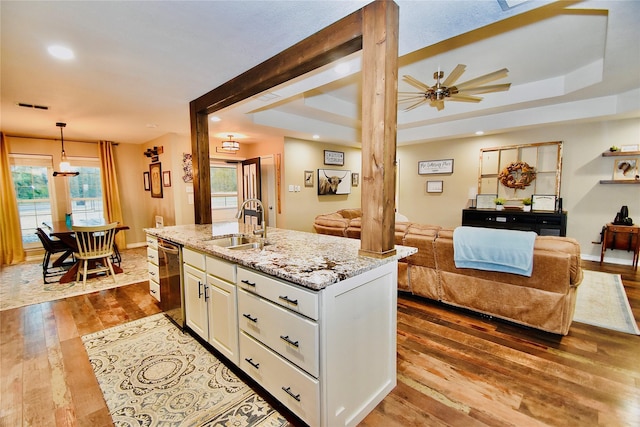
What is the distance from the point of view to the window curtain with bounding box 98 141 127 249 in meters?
6.03

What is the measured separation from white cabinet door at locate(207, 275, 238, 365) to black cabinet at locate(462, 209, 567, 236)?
16.5 feet

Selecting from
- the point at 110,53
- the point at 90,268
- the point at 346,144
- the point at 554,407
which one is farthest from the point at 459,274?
the point at 90,268

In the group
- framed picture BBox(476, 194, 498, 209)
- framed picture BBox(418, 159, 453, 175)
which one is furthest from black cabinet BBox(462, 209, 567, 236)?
framed picture BBox(418, 159, 453, 175)

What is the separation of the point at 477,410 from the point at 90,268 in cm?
521

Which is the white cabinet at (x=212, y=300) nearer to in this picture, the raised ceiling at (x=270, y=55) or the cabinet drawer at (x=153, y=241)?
the cabinet drawer at (x=153, y=241)

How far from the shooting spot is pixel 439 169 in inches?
248

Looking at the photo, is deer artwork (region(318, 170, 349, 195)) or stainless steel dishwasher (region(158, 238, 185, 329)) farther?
deer artwork (region(318, 170, 349, 195))

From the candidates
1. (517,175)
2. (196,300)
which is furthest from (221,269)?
(517,175)

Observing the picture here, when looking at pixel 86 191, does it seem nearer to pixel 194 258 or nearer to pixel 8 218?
pixel 8 218

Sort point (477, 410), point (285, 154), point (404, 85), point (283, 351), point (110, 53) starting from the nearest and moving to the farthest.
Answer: point (283, 351) < point (477, 410) < point (110, 53) < point (404, 85) < point (285, 154)

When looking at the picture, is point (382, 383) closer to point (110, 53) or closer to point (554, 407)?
point (554, 407)

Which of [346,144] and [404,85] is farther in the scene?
[346,144]

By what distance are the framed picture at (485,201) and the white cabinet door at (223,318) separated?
5.29 m

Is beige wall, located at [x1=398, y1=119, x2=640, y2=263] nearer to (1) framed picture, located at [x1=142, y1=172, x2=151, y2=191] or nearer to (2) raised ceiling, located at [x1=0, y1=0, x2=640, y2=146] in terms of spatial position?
(2) raised ceiling, located at [x1=0, y1=0, x2=640, y2=146]
